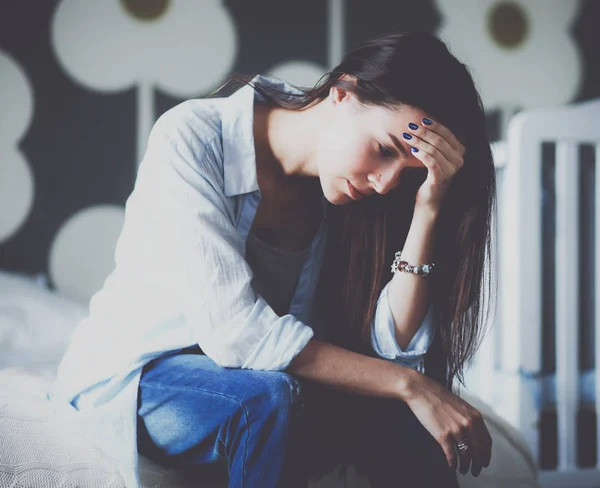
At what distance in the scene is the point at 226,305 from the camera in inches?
31.3

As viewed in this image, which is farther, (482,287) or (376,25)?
(376,25)

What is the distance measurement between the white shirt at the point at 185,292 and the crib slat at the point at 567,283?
0.53 m

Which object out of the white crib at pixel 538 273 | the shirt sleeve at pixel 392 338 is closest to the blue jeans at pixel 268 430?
the shirt sleeve at pixel 392 338

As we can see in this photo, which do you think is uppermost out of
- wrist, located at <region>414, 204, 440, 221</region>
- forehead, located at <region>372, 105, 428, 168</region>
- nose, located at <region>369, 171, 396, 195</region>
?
forehead, located at <region>372, 105, 428, 168</region>

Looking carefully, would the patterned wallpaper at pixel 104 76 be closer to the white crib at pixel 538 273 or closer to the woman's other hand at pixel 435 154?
the white crib at pixel 538 273

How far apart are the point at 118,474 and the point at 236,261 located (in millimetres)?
332

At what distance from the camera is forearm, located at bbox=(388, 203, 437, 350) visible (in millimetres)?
1002

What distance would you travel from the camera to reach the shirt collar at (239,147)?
3.06 ft

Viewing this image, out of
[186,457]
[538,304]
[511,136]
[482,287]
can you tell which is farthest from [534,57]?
[186,457]

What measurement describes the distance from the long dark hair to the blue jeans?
178 millimetres

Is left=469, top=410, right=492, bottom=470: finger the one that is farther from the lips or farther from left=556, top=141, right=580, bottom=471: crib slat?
left=556, top=141, right=580, bottom=471: crib slat

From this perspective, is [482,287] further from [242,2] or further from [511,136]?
[242,2]

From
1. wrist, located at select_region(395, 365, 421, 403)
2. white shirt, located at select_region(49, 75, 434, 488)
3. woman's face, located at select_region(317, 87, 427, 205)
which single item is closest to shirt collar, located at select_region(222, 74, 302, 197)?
white shirt, located at select_region(49, 75, 434, 488)

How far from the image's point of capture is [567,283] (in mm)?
1401
